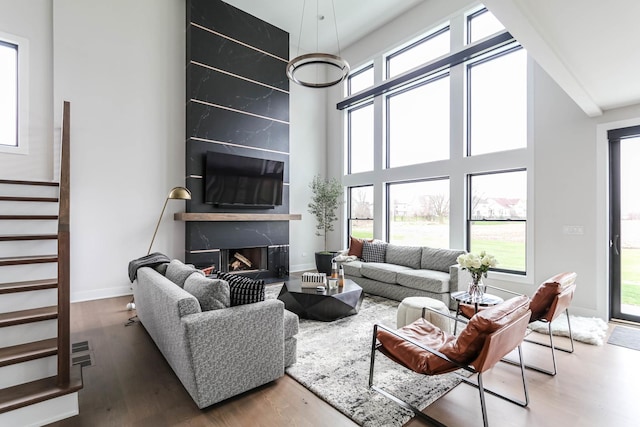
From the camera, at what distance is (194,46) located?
5516 millimetres

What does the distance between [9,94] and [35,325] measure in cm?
407

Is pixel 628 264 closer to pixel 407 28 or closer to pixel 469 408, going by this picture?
pixel 469 408

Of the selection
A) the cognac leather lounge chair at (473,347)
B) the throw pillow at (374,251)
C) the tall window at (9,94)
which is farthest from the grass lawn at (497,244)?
the tall window at (9,94)

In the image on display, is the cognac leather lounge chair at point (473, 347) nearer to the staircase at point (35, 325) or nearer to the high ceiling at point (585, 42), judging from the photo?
the high ceiling at point (585, 42)

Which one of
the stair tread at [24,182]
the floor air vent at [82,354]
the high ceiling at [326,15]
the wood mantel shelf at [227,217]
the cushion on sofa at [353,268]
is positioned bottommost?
the floor air vent at [82,354]

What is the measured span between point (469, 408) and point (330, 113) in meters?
7.10

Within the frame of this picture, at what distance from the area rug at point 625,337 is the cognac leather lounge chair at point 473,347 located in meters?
1.92

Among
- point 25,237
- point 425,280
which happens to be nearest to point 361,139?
point 425,280

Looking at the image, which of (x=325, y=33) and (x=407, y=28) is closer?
(x=407, y=28)

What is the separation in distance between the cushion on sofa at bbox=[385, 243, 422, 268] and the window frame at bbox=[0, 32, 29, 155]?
5840mm

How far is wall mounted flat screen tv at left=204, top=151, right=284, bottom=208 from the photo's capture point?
5617 millimetres

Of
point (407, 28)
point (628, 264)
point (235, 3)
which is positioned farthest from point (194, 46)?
point (628, 264)

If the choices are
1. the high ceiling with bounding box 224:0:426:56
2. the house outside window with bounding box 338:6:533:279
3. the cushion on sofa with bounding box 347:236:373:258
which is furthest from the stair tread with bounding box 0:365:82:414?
the high ceiling with bounding box 224:0:426:56

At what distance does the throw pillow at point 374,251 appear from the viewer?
5.84 metres
